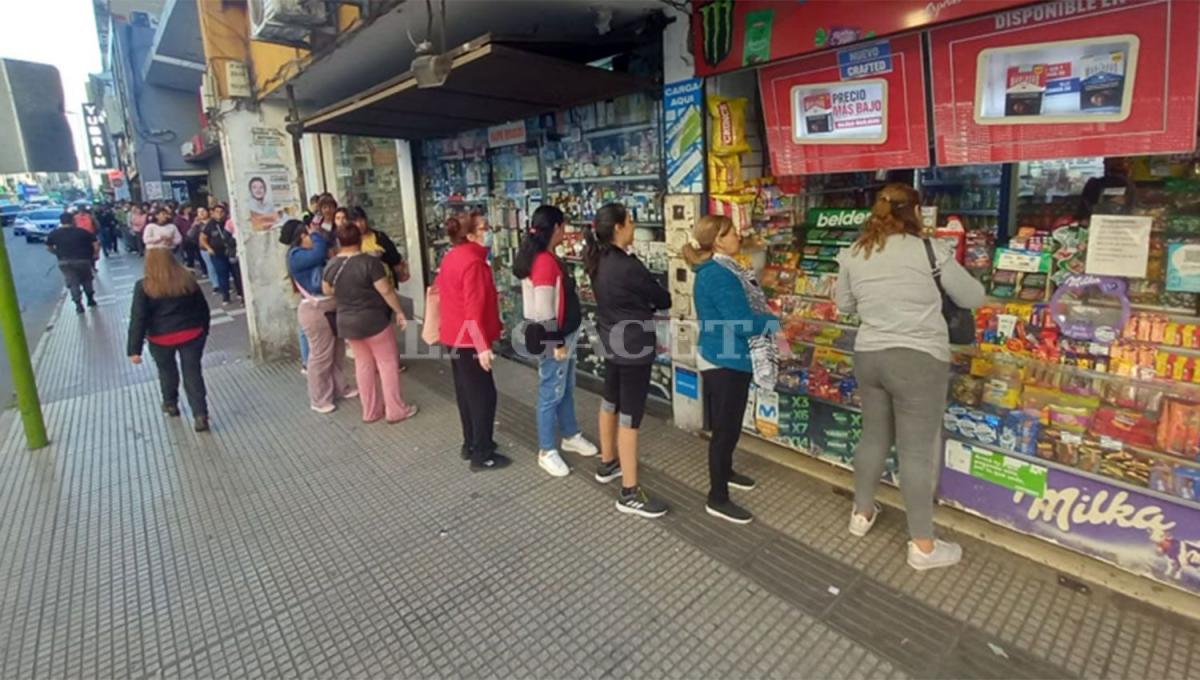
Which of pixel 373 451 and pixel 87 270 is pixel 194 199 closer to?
pixel 87 270

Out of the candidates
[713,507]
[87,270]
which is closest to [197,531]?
[713,507]

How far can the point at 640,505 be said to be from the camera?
132 inches

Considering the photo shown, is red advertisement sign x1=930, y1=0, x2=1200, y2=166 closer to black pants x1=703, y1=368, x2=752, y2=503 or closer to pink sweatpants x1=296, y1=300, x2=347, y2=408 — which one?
black pants x1=703, y1=368, x2=752, y2=503

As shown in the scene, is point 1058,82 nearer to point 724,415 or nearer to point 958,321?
point 958,321

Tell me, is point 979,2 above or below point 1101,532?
above

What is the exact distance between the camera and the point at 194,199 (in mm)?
26422

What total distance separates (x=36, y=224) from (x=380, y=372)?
40.2m

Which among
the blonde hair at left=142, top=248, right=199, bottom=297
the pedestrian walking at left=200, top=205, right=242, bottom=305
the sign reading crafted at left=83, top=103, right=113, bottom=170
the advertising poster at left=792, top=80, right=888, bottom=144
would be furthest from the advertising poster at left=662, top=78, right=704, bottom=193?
the sign reading crafted at left=83, top=103, right=113, bottom=170

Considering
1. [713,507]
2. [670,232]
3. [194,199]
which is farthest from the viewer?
[194,199]

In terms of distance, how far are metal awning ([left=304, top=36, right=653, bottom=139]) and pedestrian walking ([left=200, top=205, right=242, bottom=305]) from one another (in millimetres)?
5929

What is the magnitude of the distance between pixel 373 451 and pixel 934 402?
361cm

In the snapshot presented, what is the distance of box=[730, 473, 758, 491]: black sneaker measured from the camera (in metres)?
3.57

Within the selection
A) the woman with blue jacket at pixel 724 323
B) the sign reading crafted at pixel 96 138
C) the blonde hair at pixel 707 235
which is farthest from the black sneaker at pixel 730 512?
the sign reading crafted at pixel 96 138

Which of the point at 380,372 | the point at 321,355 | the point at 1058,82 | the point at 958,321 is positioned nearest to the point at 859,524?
the point at 958,321
